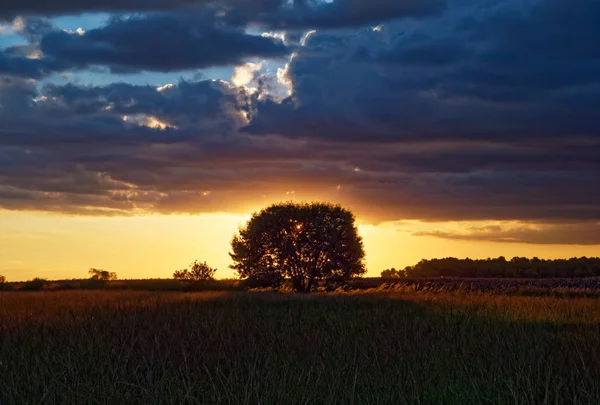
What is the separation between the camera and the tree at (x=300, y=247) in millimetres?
36344

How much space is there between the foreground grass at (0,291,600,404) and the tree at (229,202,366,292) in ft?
75.8

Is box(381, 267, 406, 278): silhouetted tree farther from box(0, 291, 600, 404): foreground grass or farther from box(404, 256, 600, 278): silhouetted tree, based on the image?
box(0, 291, 600, 404): foreground grass

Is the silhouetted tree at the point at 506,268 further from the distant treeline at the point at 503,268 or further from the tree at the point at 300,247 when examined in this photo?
the tree at the point at 300,247

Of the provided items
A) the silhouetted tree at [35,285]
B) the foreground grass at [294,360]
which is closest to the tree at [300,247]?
the silhouetted tree at [35,285]

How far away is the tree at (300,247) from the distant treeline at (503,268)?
73.0 feet

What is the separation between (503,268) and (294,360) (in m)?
52.1

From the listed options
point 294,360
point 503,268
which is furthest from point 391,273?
point 294,360

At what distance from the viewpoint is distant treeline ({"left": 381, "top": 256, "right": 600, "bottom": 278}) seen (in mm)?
53969

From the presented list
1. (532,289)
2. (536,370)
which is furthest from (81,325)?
(532,289)

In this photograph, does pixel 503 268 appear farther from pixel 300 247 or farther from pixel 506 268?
pixel 300 247

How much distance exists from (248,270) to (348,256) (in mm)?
5661

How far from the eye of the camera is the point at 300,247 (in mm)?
36531

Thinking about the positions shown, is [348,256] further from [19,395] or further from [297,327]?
[19,395]

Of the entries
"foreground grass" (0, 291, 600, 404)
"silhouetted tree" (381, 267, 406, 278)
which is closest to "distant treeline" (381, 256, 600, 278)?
"silhouetted tree" (381, 267, 406, 278)
